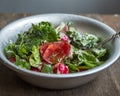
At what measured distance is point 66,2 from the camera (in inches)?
79.5

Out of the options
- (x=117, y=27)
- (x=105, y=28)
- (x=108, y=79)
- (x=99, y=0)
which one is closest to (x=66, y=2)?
(x=99, y=0)

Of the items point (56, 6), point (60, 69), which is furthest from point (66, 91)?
point (56, 6)

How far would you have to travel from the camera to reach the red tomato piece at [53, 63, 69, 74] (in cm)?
75

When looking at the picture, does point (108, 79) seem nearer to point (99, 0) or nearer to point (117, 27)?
point (117, 27)

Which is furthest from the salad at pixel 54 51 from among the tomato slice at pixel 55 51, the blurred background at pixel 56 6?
the blurred background at pixel 56 6

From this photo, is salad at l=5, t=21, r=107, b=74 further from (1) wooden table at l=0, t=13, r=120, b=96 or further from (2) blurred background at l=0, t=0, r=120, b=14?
(2) blurred background at l=0, t=0, r=120, b=14

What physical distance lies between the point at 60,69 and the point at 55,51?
0.08m

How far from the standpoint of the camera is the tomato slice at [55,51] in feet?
2.61

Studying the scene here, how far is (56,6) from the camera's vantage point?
2.04 metres

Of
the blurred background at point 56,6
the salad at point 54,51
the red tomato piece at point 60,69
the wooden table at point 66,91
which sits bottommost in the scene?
the wooden table at point 66,91

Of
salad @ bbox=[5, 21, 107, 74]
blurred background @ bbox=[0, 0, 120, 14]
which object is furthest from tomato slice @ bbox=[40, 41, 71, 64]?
blurred background @ bbox=[0, 0, 120, 14]


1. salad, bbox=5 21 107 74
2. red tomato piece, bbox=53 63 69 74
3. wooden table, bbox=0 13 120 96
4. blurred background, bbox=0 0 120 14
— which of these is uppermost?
blurred background, bbox=0 0 120 14

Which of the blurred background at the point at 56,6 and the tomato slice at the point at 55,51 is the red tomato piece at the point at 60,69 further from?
the blurred background at the point at 56,6

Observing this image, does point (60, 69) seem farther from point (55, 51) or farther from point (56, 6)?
point (56, 6)
